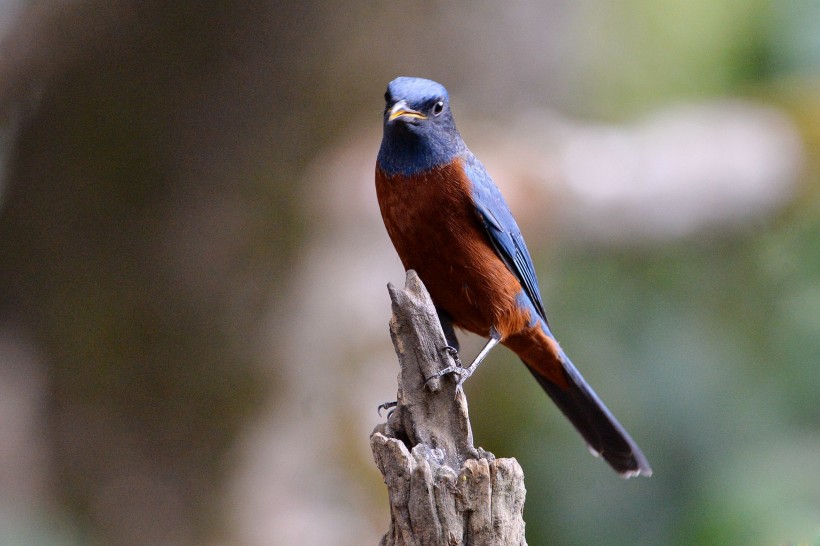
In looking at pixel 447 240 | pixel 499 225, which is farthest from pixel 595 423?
pixel 447 240

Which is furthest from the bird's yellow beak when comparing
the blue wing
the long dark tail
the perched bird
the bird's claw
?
the long dark tail

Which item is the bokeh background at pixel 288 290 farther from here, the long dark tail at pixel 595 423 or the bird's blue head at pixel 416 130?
the bird's blue head at pixel 416 130

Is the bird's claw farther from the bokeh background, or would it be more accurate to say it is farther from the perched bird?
the bokeh background

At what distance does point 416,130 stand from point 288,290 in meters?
2.71

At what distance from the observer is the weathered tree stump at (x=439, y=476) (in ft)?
9.87

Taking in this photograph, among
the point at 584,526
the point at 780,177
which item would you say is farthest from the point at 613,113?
the point at 584,526

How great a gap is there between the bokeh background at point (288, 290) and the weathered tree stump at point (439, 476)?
9.73ft

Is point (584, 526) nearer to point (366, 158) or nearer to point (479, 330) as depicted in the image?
point (479, 330)

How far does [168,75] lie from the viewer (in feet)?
21.8

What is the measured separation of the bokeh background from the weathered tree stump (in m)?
2.97

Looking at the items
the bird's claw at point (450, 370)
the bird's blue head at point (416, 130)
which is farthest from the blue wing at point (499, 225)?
the bird's claw at point (450, 370)

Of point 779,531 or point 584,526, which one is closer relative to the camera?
point 779,531

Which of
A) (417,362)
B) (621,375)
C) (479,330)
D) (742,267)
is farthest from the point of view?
(742,267)

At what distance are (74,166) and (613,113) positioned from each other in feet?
16.1
